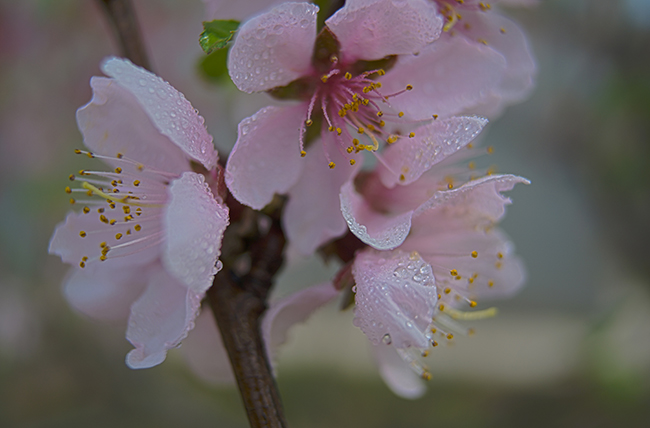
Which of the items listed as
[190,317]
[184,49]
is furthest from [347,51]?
[184,49]

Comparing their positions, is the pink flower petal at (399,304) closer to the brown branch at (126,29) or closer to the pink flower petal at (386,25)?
the pink flower petal at (386,25)

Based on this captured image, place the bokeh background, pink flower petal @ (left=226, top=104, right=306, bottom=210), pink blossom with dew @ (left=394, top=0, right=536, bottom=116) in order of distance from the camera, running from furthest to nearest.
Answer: the bokeh background → pink blossom with dew @ (left=394, top=0, right=536, bottom=116) → pink flower petal @ (left=226, top=104, right=306, bottom=210)

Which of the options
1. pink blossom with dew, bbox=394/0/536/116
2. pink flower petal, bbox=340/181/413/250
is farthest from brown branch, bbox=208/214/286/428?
pink blossom with dew, bbox=394/0/536/116

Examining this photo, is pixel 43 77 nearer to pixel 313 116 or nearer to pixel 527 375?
pixel 313 116

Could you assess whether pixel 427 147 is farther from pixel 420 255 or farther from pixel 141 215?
pixel 141 215

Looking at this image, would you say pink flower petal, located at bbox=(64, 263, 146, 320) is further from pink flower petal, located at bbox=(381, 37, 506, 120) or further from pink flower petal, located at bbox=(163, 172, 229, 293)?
pink flower petal, located at bbox=(381, 37, 506, 120)

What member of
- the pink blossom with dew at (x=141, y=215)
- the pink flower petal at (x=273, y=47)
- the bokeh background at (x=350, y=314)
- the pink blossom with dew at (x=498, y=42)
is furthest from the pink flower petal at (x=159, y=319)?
the bokeh background at (x=350, y=314)

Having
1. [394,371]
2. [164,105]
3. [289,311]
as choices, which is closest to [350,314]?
[394,371]
